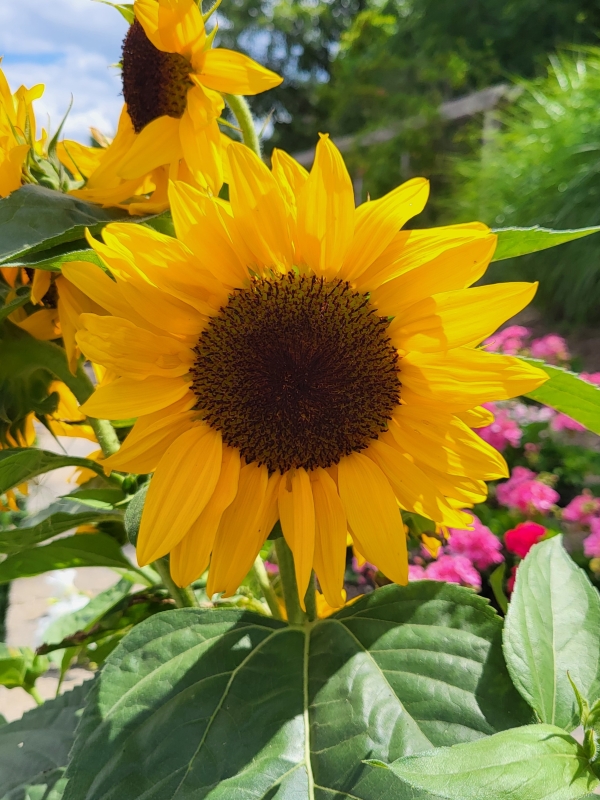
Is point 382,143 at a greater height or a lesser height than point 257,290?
greater

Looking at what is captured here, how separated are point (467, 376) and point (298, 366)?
0.33ft

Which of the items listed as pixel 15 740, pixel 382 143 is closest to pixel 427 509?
pixel 15 740

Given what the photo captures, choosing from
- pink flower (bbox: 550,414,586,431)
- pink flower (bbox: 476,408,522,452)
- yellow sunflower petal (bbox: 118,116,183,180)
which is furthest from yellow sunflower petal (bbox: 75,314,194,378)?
pink flower (bbox: 550,414,586,431)

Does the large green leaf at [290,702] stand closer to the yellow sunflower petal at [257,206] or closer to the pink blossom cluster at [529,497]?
the yellow sunflower petal at [257,206]

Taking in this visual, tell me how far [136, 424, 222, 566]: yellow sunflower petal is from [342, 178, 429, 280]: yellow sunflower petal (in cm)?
14

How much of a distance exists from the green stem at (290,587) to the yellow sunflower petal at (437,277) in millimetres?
157

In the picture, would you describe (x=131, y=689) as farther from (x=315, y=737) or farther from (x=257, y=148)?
(x=257, y=148)

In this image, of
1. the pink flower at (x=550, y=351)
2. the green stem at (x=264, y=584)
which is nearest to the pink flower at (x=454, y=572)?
the green stem at (x=264, y=584)

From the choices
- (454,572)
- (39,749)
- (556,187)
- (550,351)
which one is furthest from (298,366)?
(556,187)

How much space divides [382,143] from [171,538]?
198 inches

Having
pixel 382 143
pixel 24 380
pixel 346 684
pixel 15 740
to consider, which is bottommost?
pixel 15 740

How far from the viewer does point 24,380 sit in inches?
15.9

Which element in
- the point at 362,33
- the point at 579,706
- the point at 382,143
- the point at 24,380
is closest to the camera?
the point at 579,706

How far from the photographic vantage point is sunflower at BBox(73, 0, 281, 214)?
0.37 metres
